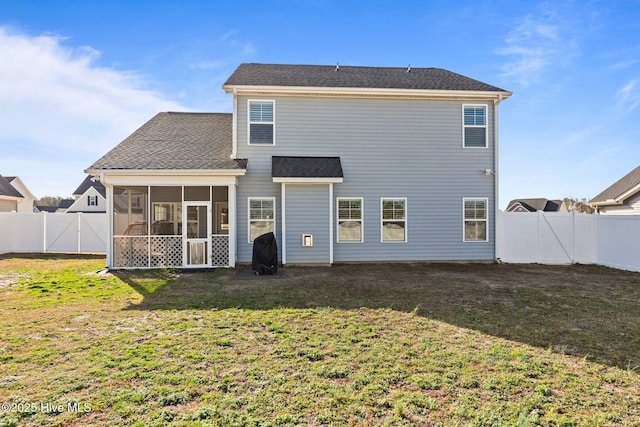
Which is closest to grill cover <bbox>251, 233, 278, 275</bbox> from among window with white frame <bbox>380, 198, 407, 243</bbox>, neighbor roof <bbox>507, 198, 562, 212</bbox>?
window with white frame <bbox>380, 198, 407, 243</bbox>

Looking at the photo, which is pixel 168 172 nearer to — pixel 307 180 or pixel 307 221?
pixel 307 180

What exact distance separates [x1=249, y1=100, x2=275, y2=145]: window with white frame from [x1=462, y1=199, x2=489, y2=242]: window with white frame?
7756 millimetres

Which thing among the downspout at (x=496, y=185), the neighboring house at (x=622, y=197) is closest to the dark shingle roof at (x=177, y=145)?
the downspout at (x=496, y=185)

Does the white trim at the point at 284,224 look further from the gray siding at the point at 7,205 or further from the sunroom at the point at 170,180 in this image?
the gray siding at the point at 7,205

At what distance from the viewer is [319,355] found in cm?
414

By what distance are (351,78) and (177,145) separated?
285 inches

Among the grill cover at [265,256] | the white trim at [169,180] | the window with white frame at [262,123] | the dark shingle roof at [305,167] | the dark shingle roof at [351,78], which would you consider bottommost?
the grill cover at [265,256]

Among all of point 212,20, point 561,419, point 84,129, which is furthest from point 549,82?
point 84,129

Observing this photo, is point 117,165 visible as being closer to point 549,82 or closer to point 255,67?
point 255,67

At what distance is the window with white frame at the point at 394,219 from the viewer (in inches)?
481

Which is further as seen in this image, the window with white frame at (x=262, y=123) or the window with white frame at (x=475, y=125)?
the window with white frame at (x=475, y=125)

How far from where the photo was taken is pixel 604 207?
17.9m

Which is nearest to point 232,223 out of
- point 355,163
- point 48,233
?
point 355,163

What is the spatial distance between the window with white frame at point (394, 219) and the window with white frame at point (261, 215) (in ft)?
13.3
